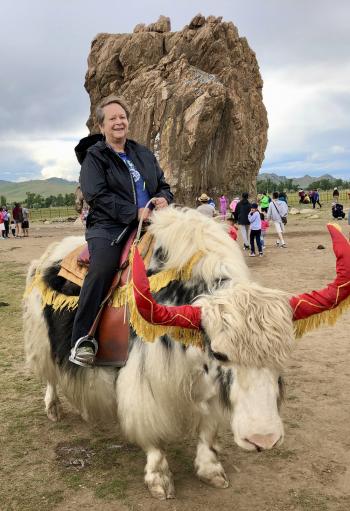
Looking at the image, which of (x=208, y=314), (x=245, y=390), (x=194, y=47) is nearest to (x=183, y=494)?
(x=245, y=390)

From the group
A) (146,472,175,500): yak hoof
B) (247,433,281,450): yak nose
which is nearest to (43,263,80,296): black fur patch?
(146,472,175,500): yak hoof

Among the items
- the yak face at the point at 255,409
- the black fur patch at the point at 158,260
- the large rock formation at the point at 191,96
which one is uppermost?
the large rock formation at the point at 191,96

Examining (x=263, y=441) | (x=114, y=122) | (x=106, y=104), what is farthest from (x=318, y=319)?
(x=106, y=104)

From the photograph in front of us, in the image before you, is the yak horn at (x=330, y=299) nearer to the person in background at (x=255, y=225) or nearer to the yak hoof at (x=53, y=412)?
the yak hoof at (x=53, y=412)

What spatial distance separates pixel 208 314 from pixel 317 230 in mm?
19232

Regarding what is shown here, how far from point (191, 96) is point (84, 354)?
28687mm

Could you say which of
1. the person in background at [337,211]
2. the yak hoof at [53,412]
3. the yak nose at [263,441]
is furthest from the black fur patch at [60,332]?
the person in background at [337,211]

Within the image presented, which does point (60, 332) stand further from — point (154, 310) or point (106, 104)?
point (106, 104)

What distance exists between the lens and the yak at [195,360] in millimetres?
2318

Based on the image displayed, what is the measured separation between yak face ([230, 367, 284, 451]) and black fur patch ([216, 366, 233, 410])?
0.14ft

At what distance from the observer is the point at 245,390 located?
2334mm

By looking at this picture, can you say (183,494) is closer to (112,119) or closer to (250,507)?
(250,507)

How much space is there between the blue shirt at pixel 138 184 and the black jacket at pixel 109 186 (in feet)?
0.11

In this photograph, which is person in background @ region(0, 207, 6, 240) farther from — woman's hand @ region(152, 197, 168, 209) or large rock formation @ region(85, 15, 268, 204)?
woman's hand @ region(152, 197, 168, 209)
